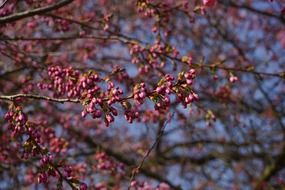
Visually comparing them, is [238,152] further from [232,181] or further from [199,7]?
[199,7]

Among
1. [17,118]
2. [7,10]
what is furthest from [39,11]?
[17,118]

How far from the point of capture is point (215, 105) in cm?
1027

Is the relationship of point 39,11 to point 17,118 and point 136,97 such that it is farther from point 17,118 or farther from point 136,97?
point 136,97

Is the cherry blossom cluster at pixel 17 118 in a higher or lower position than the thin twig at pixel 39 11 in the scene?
lower

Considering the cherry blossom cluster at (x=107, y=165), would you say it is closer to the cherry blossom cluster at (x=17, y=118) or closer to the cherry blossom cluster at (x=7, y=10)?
the cherry blossom cluster at (x=7, y=10)

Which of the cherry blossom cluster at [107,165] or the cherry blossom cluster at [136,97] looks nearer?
the cherry blossom cluster at [136,97]

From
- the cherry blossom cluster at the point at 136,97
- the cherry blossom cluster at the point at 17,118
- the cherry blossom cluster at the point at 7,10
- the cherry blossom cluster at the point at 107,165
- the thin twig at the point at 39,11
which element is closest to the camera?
the cherry blossom cluster at the point at 136,97

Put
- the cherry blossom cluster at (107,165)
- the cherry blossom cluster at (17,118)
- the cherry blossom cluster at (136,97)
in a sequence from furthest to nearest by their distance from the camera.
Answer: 1. the cherry blossom cluster at (107,165)
2. the cherry blossom cluster at (17,118)
3. the cherry blossom cluster at (136,97)

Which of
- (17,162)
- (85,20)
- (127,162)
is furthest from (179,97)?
(127,162)

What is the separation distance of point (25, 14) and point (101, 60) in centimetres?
302

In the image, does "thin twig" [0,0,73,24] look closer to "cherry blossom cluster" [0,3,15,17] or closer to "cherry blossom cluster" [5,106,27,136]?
"cherry blossom cluster" [0,3,15,17]

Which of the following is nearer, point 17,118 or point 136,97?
point 136,97

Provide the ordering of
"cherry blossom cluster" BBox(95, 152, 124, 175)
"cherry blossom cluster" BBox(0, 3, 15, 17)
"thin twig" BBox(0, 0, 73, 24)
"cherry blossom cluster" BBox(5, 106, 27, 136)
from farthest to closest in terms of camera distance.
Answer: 1. "cherry blossom cluster" BBox(95, 152, 124, 175)
2. "cherry blossom cluster" BBox(0, 3, 15, 17)
3. "thin twig" BBox(0, 0, 73, 24)
4. "cherry blossom cluster" BBox(5, 106, 27, 136)

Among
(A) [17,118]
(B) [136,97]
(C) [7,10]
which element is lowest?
(A) [17,118]
